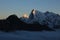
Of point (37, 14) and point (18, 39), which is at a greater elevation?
point (37, 14)

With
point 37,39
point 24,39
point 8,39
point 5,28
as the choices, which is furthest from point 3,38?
point 5,28

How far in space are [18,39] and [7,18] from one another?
5.90 metres

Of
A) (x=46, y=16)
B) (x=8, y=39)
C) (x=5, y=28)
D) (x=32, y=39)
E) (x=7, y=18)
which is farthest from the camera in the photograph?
(x=46, y=16)

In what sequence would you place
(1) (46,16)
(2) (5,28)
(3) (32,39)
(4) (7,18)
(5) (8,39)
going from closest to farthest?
(5) (8,39) < (3) (32,39) < (2) (5,28) < (4) (7,18) < (1) (46,16)

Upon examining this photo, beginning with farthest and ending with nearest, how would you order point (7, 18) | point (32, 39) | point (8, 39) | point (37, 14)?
point (37, 14) < point (7, 18) < point (32, 39) < point (8, 39)

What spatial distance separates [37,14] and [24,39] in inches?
648

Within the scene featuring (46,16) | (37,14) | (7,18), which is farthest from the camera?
(46,16)

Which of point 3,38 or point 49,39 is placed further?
point 49,39

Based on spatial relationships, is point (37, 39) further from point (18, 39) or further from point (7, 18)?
point (7, 18)

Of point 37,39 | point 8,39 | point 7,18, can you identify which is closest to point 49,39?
point 37,39

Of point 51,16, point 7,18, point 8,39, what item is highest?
point 51,16

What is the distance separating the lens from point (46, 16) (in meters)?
25.6

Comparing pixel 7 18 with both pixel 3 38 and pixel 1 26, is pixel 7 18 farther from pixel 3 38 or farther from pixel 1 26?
pixel 3 38

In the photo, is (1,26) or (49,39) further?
(1,26)
